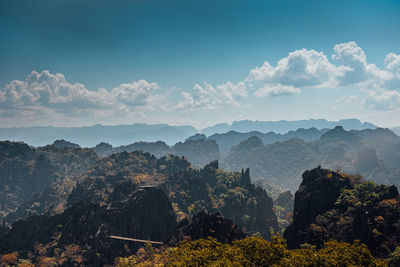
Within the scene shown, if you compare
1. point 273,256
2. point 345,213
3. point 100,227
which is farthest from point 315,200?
point 100,227

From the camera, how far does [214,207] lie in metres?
173

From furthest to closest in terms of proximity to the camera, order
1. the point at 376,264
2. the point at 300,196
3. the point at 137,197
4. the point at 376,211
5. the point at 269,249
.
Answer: the point at 137,197, the point at 300,196, the point at 376,211, the point at 269,249, the point at 376,264

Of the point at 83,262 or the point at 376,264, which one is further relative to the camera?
the point at 83,262

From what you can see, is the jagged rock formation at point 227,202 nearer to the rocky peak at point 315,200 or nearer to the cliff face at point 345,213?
the rocky peak at point 315,200

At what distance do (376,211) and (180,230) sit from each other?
5957 cm

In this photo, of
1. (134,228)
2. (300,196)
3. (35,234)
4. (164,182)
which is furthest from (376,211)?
(164,182)

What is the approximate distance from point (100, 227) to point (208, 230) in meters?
48.3

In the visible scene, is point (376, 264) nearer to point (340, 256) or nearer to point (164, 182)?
point (340, 256)

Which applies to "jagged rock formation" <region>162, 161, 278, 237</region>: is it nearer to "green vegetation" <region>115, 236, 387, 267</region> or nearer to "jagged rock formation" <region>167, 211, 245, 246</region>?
"jagged rock formation" <region>167, 211, 245, 246</region>

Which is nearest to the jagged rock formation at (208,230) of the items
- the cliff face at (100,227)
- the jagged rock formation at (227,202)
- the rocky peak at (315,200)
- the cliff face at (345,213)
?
the rocky peak at (315,200)

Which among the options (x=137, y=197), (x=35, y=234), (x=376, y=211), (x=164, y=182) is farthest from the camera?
(x=164, y=182)

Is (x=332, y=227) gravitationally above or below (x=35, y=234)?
above

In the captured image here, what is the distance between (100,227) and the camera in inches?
4350

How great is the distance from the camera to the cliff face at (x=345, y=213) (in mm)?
73188
